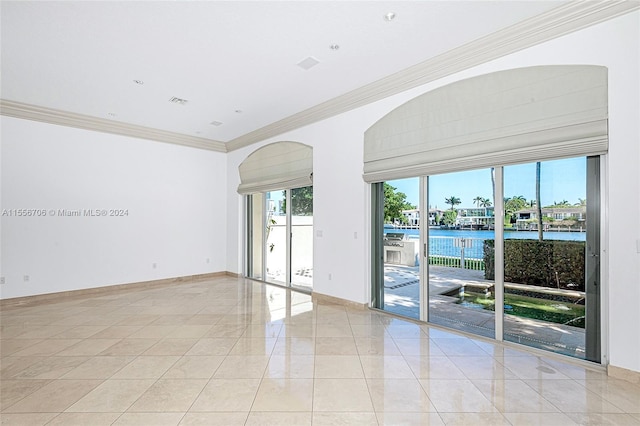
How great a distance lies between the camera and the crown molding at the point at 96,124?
520 cm

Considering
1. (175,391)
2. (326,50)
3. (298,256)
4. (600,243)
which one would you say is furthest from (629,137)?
(298,256)

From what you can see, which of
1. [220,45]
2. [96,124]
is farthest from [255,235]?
[220,45]

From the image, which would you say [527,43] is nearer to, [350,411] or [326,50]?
[326,50]

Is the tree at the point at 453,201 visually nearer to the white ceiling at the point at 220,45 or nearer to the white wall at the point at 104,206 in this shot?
the white ceiling at the point at 220,45

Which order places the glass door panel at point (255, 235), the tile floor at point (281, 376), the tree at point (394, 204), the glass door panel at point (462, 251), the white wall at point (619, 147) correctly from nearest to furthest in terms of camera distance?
the tile floor at point (281, 376)
the white wall at point (619, 147)
the glass door panel at point (462, 251)
the tree at point (394, 204)
the glass door panel at point (255, 235)

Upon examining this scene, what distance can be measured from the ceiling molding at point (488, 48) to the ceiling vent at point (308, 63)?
1.00 m

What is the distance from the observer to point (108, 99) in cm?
503

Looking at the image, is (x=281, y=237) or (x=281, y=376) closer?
(x=281, y=376)

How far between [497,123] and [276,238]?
4.84m

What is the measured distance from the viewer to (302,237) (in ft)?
20.5

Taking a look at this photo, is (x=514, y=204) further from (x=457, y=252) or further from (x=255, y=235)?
(x=255, y=235)

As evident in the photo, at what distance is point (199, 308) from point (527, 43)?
5621mm

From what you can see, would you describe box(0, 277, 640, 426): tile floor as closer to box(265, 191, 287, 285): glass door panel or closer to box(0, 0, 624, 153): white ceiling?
box(265, 191, 287, 285): glass door panel

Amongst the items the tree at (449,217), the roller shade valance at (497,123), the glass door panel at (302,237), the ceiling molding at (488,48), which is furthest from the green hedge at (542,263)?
the glass door panel at (302,237)
